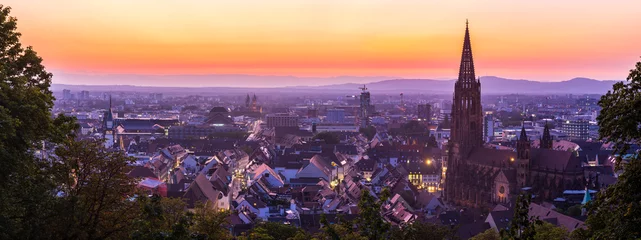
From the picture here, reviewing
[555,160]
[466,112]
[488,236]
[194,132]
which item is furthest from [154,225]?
[194,132]

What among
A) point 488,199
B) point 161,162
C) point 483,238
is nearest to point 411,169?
point 488,199

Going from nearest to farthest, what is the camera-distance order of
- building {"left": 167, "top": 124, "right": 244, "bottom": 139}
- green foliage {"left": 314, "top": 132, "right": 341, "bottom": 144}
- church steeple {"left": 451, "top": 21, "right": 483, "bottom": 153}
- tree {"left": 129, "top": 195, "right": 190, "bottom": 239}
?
tree {"left": 129, "top": 195, "right": 190, "bottom": 239} < church steeple {"left": 451, "top": 21, "right": 483, "bottom": 153} < green foliage {"left": 314, "top": 132, "right": 341, "bottom": 144} < building {"left": 167, "top": 124, "right": 244, "bottom": 139}

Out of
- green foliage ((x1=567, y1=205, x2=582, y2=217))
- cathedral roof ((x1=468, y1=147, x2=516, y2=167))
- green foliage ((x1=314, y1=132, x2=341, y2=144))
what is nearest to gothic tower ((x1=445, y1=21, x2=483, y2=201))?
cathedral roof ((x1=468, y1=147, x2=516, y2=167))

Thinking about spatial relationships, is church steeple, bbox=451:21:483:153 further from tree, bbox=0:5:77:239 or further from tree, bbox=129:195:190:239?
tree, bbox=129:195:190:239

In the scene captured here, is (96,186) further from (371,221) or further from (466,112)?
(466,112)

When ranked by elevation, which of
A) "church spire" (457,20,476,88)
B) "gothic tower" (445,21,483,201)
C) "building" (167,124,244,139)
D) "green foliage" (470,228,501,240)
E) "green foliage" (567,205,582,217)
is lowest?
"building" (167,124,244,139)

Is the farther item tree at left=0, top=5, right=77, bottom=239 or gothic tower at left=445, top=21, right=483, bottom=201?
gothic tower at left=445, top=21, right=483, bottom=201

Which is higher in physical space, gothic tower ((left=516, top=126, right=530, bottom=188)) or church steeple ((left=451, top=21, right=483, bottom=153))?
church steeple ((left=451, top=21, right=483, bottom=153))
